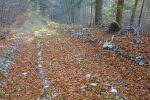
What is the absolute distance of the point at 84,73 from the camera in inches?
470

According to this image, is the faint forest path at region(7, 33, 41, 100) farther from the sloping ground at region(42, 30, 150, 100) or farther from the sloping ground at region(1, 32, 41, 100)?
the sloping ground at region(42, 30, 150, 100)

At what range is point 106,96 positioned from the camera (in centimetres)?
920

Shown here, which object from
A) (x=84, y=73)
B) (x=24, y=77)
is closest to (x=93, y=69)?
(x=84, y=73)

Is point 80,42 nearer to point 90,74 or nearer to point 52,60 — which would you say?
point 52,60

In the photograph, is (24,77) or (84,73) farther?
(24,77)

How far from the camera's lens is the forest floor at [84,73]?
9688 mm

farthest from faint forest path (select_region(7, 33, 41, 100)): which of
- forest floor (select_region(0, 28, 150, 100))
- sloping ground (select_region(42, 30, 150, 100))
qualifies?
sloping ground (select_region(42, 30, 150, 100))

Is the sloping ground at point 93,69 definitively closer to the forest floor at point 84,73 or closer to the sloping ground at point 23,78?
the forest floor at point 84,73

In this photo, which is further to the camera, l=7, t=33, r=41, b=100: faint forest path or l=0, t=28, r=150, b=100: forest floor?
l=7, t=33, r=41, b=100: faint forest path

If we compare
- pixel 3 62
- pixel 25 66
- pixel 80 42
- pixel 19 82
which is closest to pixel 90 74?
pixel 19 82

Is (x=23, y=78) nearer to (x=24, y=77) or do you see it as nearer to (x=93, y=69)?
(x=24, y=77)

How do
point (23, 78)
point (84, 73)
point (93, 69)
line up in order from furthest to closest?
point (93, 69), point (23, 78), point (84, 73)

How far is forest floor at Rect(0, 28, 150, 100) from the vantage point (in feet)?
31.8

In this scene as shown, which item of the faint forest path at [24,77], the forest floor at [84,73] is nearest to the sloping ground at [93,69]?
the forest floor at [84,73]
